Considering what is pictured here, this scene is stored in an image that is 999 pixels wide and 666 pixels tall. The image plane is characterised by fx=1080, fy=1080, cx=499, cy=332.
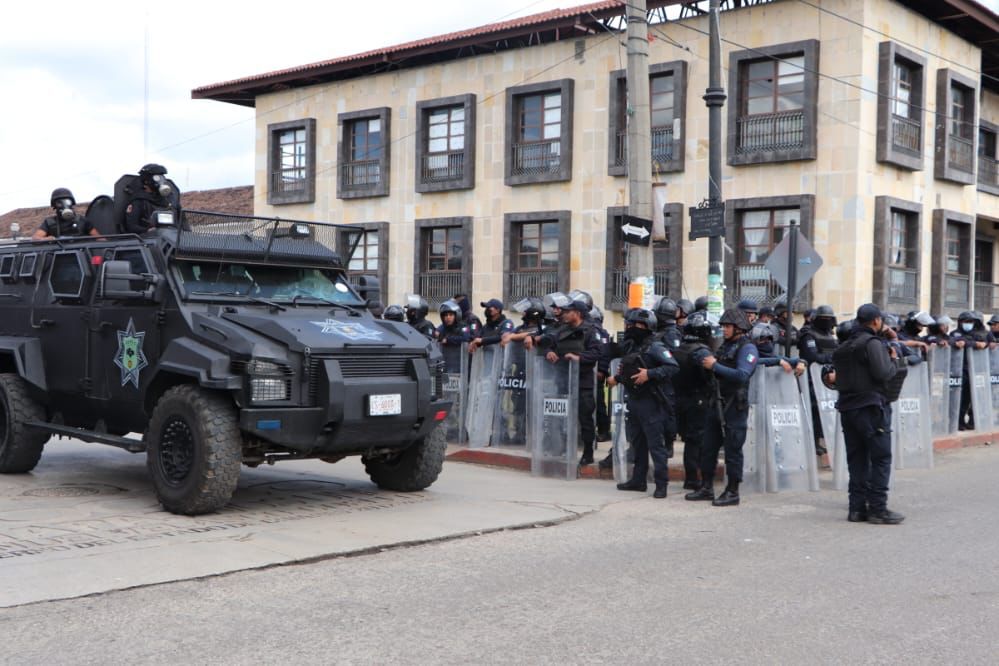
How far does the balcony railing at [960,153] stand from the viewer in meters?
25.6

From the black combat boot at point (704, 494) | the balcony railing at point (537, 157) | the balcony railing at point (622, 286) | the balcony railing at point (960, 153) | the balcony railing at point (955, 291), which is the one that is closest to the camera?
the black combat boot at point (704, 494)

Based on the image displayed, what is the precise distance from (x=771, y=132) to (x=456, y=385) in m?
12.7

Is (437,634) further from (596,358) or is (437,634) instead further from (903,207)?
(903,207)

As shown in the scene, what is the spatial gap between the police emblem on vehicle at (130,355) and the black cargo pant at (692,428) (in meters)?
5.10

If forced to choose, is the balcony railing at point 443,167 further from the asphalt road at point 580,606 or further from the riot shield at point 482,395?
the asphalt road at point 580,606

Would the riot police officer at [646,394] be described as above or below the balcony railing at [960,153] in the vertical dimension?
below

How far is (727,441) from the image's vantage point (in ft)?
32.4

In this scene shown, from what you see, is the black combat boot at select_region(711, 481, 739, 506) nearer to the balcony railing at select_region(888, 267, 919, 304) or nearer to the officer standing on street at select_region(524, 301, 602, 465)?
the officer standing on street at select_region(524, 301, 602, 465)

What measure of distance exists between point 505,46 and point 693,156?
6.11 metres

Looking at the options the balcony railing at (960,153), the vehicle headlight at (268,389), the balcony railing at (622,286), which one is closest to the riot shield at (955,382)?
the balcony railing at (622,286)

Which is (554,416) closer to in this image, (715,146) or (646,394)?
(646,394)

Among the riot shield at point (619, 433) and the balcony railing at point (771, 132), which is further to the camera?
the balcony railing at point (771, 132)

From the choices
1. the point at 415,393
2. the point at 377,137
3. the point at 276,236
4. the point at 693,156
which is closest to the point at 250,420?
the point at 415,393

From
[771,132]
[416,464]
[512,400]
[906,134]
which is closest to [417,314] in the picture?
[512,400]
